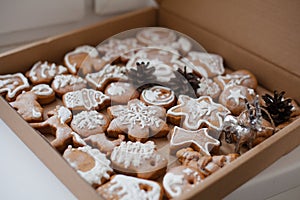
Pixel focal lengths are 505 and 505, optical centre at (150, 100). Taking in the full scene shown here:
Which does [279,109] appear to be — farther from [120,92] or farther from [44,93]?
[44,93]

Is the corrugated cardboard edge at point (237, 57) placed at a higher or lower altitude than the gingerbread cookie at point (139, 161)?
higher

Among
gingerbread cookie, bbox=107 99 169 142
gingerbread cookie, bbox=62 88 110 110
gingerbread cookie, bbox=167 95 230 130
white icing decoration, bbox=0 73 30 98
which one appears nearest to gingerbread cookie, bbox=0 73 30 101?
white icing decoration, bbox=0 73 30 98

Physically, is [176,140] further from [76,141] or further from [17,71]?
[17,71]

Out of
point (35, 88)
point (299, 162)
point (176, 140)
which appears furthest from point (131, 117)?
point (299, 162)

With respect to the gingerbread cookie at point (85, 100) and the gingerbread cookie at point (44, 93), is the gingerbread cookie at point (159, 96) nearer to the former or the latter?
the gingerbread cookie at point (85, 100)

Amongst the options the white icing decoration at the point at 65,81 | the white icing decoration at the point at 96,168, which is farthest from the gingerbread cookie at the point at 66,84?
the white icing decoration at the point at 96,168
